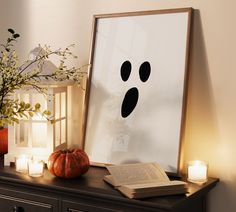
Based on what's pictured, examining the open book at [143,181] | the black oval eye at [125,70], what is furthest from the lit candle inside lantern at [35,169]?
the black oval eye at [125,70]

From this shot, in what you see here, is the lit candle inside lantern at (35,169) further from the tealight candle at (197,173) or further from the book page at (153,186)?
the tealight candle at (197,173)

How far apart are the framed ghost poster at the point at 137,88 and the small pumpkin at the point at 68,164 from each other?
0.70 feet

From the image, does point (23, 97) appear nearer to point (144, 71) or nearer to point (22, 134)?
point (22, 134)

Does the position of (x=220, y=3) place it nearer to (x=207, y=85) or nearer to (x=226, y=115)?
(x=207, y=85)

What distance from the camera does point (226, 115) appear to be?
2.00m

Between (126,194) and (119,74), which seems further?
(119,74)

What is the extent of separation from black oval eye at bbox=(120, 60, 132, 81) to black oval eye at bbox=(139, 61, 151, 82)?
7cm

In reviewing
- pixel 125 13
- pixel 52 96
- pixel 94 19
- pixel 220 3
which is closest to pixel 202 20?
pixel 220 3

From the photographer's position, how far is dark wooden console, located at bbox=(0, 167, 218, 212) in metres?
1.73

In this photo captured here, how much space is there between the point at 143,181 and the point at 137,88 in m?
0.49

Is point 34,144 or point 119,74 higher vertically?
point 119,74

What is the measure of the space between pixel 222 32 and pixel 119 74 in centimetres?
52

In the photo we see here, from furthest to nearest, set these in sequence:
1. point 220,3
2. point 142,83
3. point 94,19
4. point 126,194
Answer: point 94,19 < point 142,83 < point 220,3 < point 126,194

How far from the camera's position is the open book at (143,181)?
1734 mm
